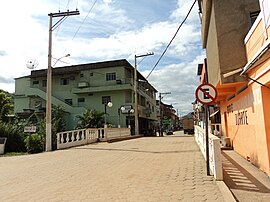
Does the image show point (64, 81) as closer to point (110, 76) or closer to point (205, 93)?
point (110, 76)

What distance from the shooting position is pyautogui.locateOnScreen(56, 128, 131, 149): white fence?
16362mm

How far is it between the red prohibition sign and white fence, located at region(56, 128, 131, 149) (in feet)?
37.6

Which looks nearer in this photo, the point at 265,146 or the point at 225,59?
the point at 265,146

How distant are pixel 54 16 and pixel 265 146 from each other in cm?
1485

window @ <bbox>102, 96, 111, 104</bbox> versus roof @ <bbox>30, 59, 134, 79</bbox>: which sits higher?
roof @ <bbox>30, 59, 134, 79</bbox>

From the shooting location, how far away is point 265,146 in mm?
7219

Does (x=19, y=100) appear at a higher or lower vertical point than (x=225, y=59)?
higher

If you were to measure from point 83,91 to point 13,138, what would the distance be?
18884 millimetres

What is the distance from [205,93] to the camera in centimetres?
672

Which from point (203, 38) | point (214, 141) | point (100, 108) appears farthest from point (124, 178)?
point (100, 108)

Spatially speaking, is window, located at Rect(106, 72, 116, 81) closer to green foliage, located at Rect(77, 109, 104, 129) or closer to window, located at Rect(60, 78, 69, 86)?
green foliage, located at Rect(77, 109, 104, 129)

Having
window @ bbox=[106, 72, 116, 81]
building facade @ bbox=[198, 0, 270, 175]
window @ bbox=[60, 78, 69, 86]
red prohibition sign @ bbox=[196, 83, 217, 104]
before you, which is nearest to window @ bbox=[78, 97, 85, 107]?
window @ bbox=[60, 78, 69, 86]

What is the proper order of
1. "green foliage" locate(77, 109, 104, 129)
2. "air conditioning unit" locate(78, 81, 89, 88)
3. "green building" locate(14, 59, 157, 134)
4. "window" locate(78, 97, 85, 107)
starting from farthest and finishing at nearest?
1. "window" locate(78, 97, 85, 107)
2. "air conditioning unit" locate(78, 81, 89, 88)
3. "green building" locate(14, 59, 157, 134)
4. "green foliage" locate(77, 109, 104, 129)

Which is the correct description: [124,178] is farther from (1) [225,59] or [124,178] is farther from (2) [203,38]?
(2) [203,38]
